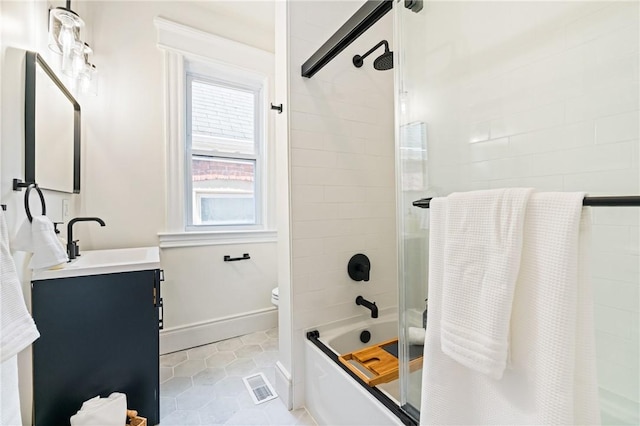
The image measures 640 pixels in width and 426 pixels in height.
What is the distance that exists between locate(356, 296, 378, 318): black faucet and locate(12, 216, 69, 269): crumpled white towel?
1480 millimetres

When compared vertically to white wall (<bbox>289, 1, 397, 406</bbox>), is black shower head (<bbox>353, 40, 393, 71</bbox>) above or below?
above

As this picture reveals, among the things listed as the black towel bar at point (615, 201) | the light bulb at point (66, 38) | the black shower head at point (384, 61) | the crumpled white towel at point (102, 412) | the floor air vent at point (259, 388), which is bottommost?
the floor air vent at point (259, 388)

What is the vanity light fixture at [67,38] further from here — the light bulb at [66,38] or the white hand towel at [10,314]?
the white hand towel at [10,314]

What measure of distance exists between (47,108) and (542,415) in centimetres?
207

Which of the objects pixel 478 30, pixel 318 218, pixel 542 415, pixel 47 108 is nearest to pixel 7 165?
pixel 47 108

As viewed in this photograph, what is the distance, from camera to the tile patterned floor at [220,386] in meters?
1.45

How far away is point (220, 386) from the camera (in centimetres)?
171

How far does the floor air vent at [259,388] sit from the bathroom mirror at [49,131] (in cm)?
152

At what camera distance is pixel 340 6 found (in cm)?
169

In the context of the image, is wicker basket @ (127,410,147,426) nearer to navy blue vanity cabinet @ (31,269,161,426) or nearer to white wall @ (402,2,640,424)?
navy blue vanity cabinet @ (31,269,161,426)

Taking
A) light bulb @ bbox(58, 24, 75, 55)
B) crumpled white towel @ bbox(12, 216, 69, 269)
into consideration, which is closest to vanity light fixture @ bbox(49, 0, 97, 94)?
light bulb @ bbox(58, 24, 75, 55)

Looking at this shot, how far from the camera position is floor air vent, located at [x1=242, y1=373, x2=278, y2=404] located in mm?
1604

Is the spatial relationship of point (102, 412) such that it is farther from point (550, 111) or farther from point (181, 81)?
point (550, 111)

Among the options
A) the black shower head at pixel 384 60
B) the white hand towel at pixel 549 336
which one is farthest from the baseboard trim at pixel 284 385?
the black shower head at pixel 384 60
